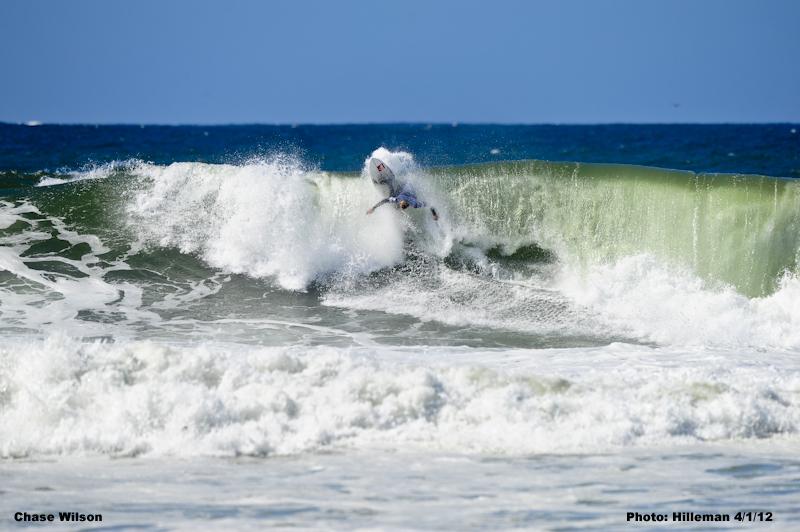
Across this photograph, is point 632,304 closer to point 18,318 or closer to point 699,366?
point 699,366

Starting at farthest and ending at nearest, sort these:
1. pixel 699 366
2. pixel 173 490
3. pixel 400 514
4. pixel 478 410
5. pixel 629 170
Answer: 1. pixel 629 170
2. pixel 699 366
3. pixel 478 410
4. pixel 173 490
5. pixel 400 514

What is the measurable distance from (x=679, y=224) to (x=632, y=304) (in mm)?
2051

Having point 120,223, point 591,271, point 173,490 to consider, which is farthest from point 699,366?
point 120,223

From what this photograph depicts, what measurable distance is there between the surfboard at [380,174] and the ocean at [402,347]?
0.34 meters

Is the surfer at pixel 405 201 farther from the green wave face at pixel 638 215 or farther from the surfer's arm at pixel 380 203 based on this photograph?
the green wave face at pixel 638 215

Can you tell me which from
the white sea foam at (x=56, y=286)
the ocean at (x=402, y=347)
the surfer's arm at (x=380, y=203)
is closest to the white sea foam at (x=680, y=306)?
the ocean at (x=402, y=347)

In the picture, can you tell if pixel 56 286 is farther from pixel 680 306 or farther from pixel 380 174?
pixel 680 306

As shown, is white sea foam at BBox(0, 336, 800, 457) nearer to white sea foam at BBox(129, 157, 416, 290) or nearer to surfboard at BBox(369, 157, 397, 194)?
white sea foam at BBox(129, 157, 416, 290)

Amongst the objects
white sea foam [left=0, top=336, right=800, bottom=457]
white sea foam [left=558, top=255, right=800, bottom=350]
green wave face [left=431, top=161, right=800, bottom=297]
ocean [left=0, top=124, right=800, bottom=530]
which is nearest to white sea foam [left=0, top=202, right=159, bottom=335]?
ocean [left=0, top=124, right=800, bottom=530]

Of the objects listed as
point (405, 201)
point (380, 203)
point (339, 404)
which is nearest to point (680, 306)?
point (405, 201)

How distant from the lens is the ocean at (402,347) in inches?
253

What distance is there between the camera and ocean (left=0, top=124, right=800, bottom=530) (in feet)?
21.1

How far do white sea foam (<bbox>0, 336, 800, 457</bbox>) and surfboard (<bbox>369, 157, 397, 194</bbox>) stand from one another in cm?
695

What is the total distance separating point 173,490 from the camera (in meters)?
6.41
